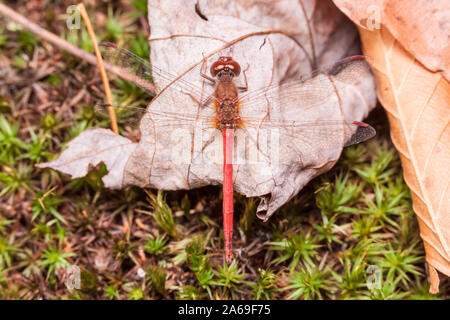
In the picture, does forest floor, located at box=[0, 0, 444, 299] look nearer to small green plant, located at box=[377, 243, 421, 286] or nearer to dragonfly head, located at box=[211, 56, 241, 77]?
small green plant, located at box=[377, 243, 421, 286]

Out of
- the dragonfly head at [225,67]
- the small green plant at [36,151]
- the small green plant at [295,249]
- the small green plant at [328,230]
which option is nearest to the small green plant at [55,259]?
the small green plant at [36,151]

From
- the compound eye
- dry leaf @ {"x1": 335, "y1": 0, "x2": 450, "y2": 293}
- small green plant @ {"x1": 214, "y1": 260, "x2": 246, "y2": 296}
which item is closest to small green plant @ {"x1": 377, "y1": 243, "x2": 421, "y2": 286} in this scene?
dry leaf @ {"x1": 335, "y1": 0, "x2": 450, "y2": 293}

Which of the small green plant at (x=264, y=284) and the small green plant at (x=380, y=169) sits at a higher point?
the small green plant at (x=380, y=169)

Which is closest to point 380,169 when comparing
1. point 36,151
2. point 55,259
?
point 55,259

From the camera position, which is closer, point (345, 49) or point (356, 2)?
point (356, 2)

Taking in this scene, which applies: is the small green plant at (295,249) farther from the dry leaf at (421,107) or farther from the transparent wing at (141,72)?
the transparent wing at (141,72)

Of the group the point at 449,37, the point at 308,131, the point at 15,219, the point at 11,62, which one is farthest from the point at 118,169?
the point at 449,37

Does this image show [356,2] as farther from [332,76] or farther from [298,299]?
[298,299]
